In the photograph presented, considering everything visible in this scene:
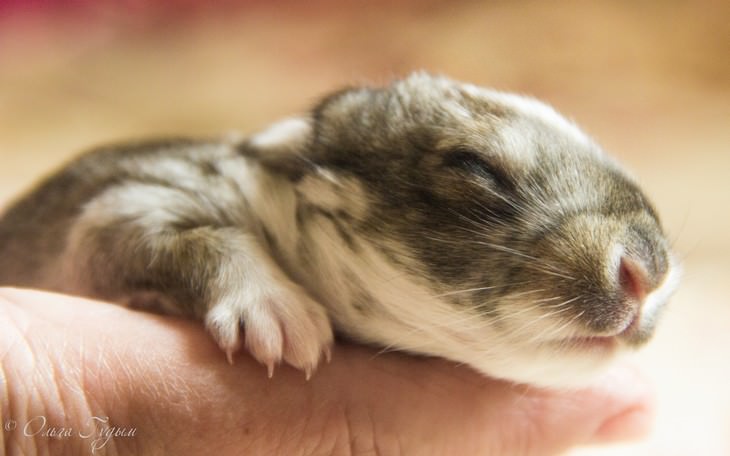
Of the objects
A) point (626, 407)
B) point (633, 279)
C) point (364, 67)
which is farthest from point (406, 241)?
point (364, 67)

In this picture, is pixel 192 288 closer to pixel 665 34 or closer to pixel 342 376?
pixel 342 376

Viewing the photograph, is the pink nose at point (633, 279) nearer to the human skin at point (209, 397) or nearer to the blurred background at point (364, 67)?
the human skin at point (209, 397)

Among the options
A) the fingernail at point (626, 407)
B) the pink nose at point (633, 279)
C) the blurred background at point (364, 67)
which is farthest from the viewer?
the blurred background at point (364, 67)

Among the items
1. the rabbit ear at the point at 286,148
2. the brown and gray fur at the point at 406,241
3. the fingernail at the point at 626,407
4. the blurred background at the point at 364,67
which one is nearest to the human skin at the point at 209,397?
the brown and gray fur at the point at 406,241

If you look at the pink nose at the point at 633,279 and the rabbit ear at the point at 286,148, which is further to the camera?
the rabbit ear at the point at 286,148

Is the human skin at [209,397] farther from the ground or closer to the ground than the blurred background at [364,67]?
closer to the ground

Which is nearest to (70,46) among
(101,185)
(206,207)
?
(101,185)

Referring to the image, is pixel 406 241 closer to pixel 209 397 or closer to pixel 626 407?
pixel 209 397

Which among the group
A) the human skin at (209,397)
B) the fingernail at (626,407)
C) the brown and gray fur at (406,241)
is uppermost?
the brown and gray fur at (406,241)

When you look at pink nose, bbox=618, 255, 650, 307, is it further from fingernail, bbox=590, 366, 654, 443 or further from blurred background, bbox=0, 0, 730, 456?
blurred background, bbox=0, 0, 730, 456
